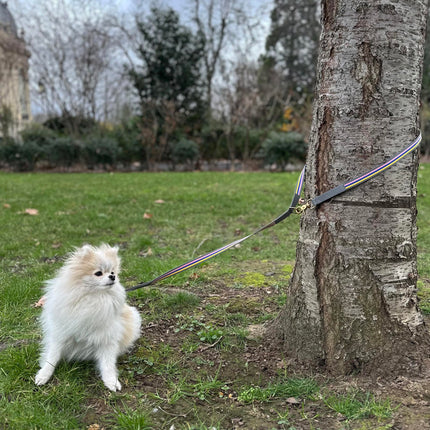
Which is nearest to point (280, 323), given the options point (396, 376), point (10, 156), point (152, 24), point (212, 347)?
point (212, 347)

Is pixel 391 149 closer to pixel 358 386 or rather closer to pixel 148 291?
pixel 358 386

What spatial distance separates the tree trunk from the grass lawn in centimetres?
27

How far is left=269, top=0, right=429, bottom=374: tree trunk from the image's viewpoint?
2.10 metres

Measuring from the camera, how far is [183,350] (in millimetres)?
2580

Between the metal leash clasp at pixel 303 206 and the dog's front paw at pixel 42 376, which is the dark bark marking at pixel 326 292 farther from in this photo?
the dog's front paw at pixel 42 376

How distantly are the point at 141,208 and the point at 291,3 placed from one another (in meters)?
25.2

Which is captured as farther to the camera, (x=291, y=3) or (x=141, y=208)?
(x=291, y=3)

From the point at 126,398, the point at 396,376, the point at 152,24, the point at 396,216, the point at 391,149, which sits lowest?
the point at 126,398

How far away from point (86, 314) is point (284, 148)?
560 inches

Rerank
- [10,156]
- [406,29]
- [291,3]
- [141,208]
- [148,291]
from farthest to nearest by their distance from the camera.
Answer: [291,3] → [10,156] → [141,208] → [148,291] → [406,29]

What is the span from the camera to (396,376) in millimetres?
2170

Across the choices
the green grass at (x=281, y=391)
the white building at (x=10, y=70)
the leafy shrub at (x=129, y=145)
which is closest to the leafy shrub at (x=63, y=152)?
the leafy shrub at (x=129, y=145)

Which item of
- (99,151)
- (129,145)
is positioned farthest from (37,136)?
(129,145)

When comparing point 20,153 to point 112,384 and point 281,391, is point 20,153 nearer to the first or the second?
point 112,384
